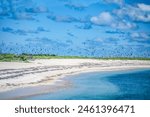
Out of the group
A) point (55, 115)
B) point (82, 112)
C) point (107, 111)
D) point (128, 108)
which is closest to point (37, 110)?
point (55, 115)

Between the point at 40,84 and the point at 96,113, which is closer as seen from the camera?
the point at 96,113

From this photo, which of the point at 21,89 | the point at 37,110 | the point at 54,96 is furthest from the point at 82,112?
the point at 21,89

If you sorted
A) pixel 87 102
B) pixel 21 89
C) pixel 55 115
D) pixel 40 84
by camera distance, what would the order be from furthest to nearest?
pixel 40 84
pixel 21 89
pixel 87 102
pixel 55 115

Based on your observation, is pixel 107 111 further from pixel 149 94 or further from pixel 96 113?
pixel 149 94

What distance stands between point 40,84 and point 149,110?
5.12 m

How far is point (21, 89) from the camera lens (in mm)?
10547

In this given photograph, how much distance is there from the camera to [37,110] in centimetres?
748

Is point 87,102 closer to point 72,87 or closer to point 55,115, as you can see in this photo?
point 55,115

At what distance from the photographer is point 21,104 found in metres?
7.67

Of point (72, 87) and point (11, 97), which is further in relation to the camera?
point (72, 87)

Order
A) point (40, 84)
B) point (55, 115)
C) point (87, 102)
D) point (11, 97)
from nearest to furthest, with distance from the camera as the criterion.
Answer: point (55, 115) → point (87, 102) → point (11, 97) → point (40, 84)

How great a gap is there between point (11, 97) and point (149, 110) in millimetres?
3833

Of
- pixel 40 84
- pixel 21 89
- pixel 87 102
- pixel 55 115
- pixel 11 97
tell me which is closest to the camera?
pixel 55 115

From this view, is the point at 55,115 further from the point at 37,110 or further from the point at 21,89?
the point at 21,89
